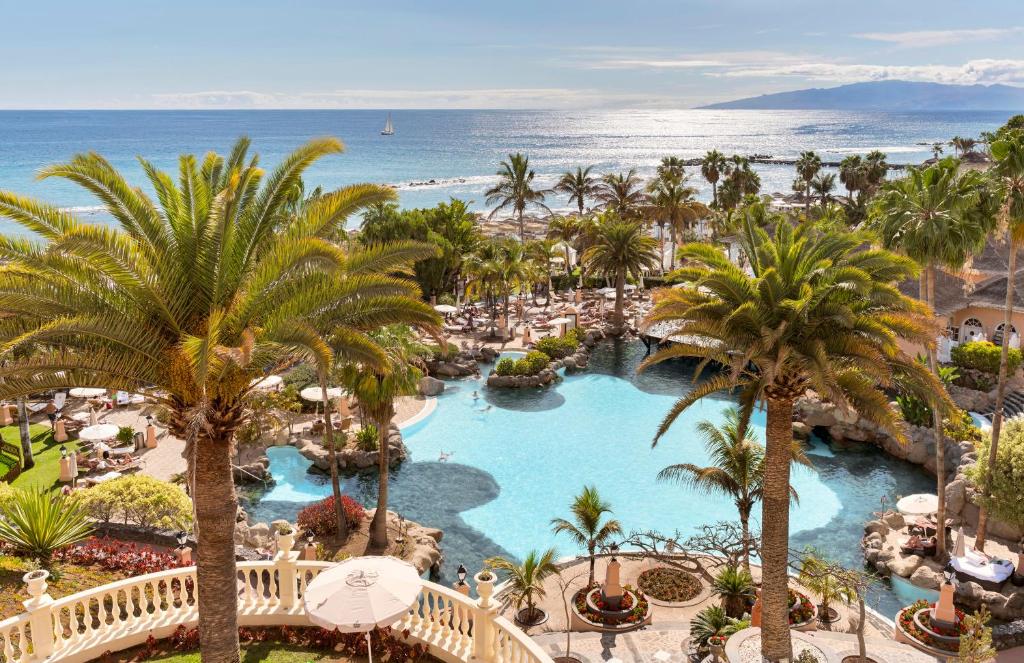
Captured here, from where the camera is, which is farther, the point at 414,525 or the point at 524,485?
the point at 524,485

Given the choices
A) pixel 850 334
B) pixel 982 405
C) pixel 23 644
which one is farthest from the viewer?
pixel 982 405

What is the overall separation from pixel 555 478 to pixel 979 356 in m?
19.3

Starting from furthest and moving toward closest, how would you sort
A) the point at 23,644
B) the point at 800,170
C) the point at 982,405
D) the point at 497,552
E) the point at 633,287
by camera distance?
the point at 800,170 → the point at 633,287 → the point at 982,405 → the point at 497,552 → the point at 23,644

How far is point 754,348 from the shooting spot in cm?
1277

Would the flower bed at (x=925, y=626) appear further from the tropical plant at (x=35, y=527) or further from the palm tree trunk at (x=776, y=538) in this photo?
the tropical plant at (x=35, y=527)

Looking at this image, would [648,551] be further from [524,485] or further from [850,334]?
[850,334]

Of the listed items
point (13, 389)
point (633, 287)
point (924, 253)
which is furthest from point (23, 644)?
point (633, 287)

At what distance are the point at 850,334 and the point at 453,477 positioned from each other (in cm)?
1845

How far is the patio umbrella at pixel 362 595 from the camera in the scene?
1081 cm

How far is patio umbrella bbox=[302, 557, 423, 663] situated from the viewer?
10812 millimetres

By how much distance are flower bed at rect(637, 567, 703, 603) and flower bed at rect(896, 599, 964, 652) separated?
16.1 feet

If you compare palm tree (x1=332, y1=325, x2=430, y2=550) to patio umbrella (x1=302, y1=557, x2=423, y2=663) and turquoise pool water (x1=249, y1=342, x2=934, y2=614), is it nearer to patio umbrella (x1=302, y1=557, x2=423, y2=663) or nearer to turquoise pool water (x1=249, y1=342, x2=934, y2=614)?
turquoise pool water (x1=249, y1=342, x2=934, y2=614)

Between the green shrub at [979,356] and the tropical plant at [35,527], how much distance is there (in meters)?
33.4

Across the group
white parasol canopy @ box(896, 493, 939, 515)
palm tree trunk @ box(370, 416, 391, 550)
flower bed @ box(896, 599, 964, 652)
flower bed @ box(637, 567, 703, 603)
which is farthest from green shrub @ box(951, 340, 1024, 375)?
palm tree trunk @ box(370, 416, 391, 550)
